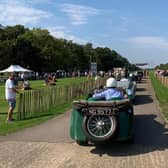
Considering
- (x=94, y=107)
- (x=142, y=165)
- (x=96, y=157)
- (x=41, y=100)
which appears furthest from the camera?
(x=41, y=100)

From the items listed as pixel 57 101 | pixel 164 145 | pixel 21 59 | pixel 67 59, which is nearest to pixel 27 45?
pixel 21 59

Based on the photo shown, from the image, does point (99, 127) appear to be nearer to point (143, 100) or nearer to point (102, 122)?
point (102, 122)

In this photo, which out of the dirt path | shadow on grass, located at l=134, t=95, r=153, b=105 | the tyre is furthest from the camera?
shadow on grass, located at l=134, t=95, r=153, b=105

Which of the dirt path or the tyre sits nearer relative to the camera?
the dirt path

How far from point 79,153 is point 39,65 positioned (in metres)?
96.1

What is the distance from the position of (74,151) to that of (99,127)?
0.82 meters

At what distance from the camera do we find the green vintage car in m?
9.82

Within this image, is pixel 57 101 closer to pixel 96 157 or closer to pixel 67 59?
pixel 96 157

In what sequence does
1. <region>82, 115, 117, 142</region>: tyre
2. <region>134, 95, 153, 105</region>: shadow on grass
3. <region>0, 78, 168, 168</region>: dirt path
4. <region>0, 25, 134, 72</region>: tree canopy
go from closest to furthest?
<region>0, 78, 168, 168</region>: dirt path
<region>82, 115, 117, 142</region>: tyre
<region>134, 95, 153, 105</region>: shadow on grass
<region>0, 25, 134, 72</region>: tree canopy

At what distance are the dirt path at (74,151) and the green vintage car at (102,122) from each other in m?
0.34

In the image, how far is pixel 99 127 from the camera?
9.83 m

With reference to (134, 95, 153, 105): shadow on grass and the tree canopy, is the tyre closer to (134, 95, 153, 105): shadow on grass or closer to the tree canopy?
(134, 95, 153, 105): shadow on grass

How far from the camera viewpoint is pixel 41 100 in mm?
19422

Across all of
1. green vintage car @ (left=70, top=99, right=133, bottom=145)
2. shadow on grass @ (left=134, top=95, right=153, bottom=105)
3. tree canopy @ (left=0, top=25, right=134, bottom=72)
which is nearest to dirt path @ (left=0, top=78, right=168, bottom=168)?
green vintage car @ (left=70, top=99, right=133, bottom=145)
